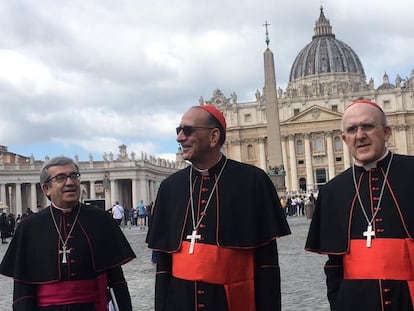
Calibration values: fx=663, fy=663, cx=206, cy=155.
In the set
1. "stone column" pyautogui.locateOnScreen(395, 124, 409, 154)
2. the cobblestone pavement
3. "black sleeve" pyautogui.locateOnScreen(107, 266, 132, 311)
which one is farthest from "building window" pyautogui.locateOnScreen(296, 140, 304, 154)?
"black sleeve" pyautogui.locateOnScreen(107, 266, 132, 311)

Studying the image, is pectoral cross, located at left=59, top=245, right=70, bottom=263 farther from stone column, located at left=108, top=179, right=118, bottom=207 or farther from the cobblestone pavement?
stone column, located at left=108, top=179, right=118, bottom=207

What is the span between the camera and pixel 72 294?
14.2 feet

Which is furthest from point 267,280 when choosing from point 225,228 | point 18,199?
point 18,199

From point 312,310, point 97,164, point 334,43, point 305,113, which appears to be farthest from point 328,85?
point 312,310

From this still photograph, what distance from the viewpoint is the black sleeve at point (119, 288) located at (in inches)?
175

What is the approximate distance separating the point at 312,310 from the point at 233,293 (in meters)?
4.28

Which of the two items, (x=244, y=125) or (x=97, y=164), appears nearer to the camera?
(x=97, y=164)

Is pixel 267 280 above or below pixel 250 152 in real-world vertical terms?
below

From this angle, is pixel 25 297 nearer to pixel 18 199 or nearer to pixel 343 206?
pixel 343 206

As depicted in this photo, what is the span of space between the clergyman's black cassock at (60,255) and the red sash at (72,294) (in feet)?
0.11

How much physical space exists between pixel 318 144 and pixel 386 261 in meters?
82.0

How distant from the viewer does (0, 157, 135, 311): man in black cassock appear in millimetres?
4367

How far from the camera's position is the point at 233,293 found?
3.97 meters

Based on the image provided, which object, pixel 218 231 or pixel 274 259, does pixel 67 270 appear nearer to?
pixel 218 231
